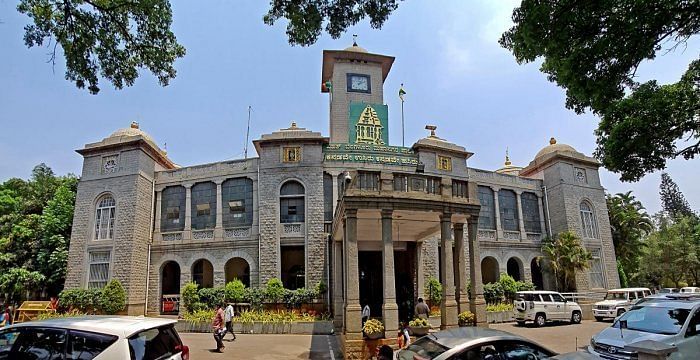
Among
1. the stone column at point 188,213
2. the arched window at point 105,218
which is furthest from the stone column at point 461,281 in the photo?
the arched window at point 105,218

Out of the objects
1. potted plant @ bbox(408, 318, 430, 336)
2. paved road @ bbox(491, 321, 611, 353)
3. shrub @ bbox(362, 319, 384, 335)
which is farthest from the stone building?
shrub @ bbox(362, 319, 384, 335)

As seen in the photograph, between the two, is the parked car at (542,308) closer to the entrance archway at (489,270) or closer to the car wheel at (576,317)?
the car wheel at (576,317)

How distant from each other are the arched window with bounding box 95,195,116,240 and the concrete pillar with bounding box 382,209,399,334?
17984 mm

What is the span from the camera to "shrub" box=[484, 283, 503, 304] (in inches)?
891

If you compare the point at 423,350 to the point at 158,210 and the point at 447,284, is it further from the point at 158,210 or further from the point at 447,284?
the point at 158,210

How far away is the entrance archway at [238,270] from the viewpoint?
2431cm

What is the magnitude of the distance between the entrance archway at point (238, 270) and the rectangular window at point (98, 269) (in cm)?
617

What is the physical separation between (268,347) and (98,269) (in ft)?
45.3

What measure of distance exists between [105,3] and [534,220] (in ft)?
87.1

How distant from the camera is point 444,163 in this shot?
79.2 ft


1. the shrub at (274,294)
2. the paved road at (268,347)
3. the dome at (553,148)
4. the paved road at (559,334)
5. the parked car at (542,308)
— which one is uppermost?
the dome at (553,148)

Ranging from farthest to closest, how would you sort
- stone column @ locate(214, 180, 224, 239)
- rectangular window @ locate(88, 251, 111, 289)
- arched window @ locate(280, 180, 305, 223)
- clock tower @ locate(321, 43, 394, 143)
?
1. clock tower @ locate(321, 43, 394, 143)
2. stone column @ locate(214, 180, 224, 239)
3. arched window @ locate(280, 180, 305, 223)
4. rectangular window @ locate(88, 251, 111, 289)

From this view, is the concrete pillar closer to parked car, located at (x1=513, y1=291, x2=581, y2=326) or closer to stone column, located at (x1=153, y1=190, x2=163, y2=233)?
parked car, located at (x1=513, y1=291, x2=581, y2=326)

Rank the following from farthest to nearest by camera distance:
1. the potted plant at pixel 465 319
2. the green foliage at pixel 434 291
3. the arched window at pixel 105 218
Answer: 1. the arched window at pixel 105 218
2. the green foliage at pixel 434 291
3. the potted plant at pixel 465 319
